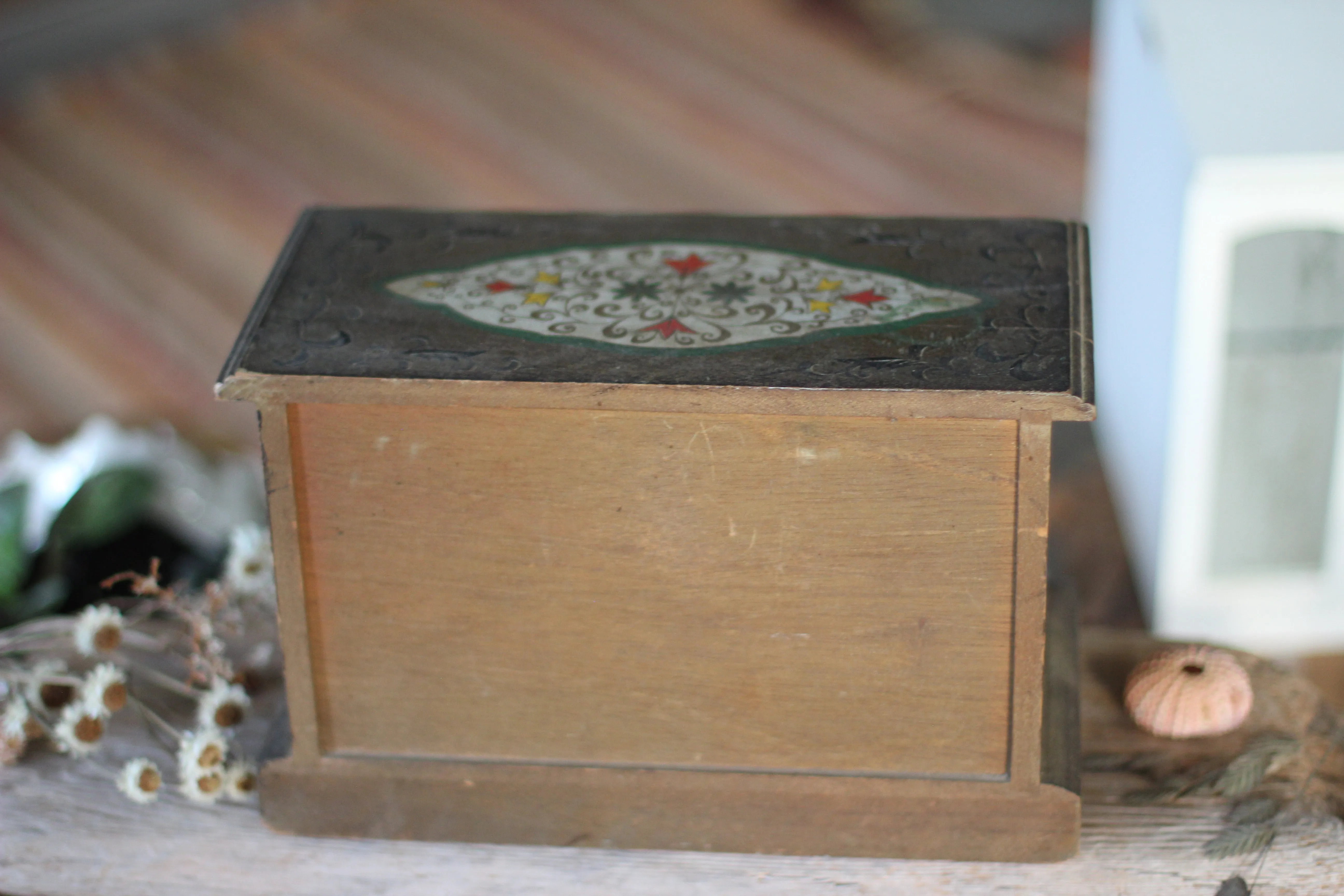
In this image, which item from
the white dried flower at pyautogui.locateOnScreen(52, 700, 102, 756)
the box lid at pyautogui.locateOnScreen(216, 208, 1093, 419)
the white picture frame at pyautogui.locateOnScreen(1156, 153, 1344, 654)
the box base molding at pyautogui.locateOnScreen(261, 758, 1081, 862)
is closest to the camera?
the box lid at pyautogui.locateOnScreen(216, 208, 1093, 419)

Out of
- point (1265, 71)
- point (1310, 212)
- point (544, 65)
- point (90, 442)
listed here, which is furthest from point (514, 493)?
point (544, 65)

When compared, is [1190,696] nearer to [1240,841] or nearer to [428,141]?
[1240,841]

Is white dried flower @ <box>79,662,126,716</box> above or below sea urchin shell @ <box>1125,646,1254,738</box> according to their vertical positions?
above

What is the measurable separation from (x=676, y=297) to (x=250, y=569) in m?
0.53

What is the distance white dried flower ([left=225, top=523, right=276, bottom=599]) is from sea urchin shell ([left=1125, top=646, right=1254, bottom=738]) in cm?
78

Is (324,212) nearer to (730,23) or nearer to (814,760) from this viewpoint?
(814,760)

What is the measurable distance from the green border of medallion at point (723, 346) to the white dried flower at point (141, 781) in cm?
43

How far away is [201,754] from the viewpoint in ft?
3.85

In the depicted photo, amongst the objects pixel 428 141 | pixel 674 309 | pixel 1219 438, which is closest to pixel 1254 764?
pixel 674 309

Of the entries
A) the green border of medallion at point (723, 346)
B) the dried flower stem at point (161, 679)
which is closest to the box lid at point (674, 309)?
the green border of medallion at point (723, 346)

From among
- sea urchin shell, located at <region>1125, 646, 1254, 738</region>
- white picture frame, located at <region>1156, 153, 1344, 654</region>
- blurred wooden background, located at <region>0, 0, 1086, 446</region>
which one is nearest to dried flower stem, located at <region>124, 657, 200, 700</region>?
sea urchin shell, located at <region>1125, 646, 1254, 738</region>

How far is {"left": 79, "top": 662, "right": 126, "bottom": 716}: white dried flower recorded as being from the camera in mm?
1184

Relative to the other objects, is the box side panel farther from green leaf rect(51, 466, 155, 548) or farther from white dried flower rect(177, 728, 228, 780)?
green leaf rect(51, 466, 155, 548)

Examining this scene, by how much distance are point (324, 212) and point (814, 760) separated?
24.6 inches
